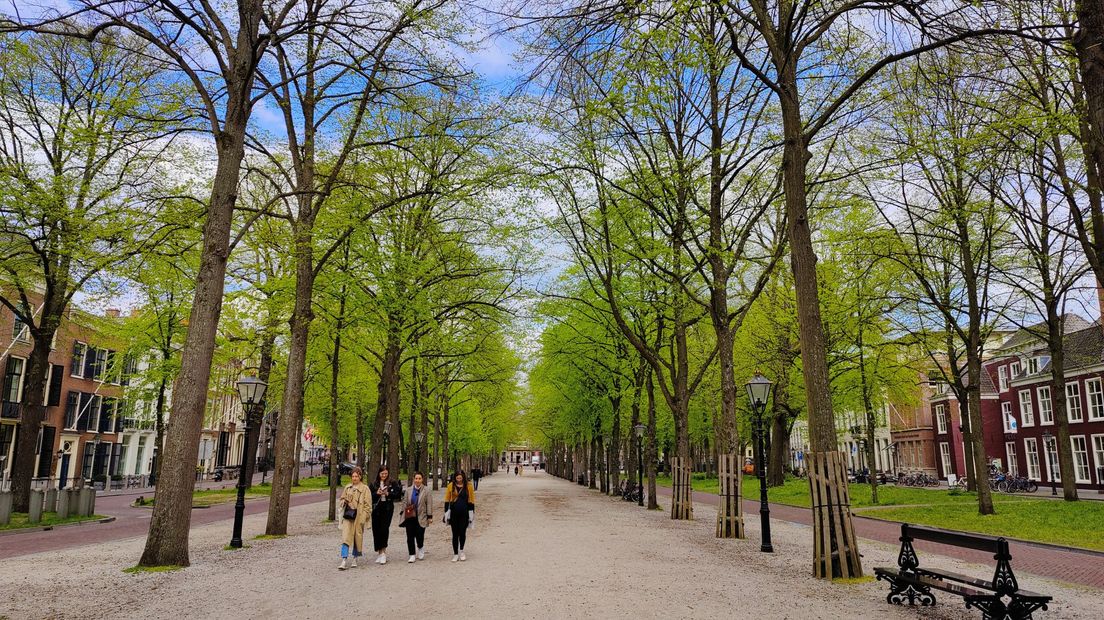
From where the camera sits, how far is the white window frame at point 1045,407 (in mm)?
38713

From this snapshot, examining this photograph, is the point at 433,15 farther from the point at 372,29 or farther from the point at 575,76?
the point at 575,76

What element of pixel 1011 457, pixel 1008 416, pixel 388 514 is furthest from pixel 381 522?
pixel 1011 457

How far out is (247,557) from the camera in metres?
11.9

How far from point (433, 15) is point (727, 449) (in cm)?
1201

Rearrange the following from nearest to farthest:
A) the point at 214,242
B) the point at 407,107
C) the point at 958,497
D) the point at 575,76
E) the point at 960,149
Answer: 1. the point at 575,76
2. the point at 214,242
3. the point at 407,107
4. the point at 960,149
5. the point at 958,497

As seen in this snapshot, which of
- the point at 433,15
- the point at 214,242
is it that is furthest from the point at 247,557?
the point at 433,15

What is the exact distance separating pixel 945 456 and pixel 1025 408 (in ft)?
37.0

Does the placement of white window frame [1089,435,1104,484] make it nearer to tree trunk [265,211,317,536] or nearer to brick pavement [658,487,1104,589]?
brick pavement [658,487,1104,589]

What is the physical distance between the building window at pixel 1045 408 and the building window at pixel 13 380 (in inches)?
2305

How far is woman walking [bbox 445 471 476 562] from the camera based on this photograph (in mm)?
11375

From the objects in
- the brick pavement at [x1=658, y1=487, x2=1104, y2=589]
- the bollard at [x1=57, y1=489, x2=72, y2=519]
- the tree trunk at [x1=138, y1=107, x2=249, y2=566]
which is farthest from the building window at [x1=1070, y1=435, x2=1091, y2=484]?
the bollard at [x1=57, y1=489, x2=72, y2=519]

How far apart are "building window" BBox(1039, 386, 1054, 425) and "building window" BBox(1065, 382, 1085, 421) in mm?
1669

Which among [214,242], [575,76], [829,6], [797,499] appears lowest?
[797,499]

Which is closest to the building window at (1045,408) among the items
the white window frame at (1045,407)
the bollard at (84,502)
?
the white window frame at (1045,407)
